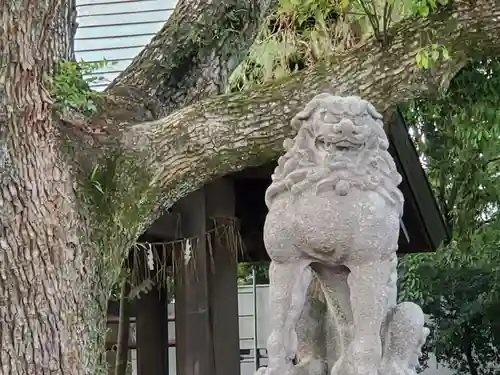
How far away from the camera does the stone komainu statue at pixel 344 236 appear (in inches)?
86.0

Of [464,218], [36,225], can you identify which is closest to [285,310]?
[36,225]

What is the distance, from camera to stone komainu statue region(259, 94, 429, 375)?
218 centimetres

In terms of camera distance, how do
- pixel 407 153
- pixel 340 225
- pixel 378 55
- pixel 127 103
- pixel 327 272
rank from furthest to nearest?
pixel 407 153 < pixel 127 103 < pixel 378 55 < pixel 327 272 < pixel 340 225

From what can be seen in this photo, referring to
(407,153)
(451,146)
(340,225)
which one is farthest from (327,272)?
(451,146)

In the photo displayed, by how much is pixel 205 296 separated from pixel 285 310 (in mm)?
2750

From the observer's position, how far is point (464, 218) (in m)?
6.58

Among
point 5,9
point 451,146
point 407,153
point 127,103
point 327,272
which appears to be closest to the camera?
point 327,272

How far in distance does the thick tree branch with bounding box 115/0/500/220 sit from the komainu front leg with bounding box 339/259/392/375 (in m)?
1.25

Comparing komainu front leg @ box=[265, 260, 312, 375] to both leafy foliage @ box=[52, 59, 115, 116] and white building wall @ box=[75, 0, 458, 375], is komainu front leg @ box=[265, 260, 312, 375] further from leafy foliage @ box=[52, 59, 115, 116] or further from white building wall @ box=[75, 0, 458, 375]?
white building wall @ box=[75, 0, 458, 375]

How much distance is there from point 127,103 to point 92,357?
113 cm

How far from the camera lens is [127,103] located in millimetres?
3703

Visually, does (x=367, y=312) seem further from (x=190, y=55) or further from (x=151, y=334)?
(x=151, y=334)

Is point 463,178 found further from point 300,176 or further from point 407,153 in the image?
point 300,176

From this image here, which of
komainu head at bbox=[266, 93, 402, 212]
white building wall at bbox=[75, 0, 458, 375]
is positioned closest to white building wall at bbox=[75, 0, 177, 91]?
white building wall at bbox=[75, 0, 458, 375]
